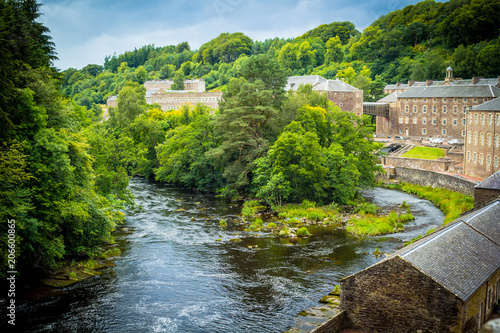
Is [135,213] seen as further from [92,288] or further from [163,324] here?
[163,324]

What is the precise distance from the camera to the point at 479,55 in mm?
82250

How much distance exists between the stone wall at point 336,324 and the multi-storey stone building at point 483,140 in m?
32.5

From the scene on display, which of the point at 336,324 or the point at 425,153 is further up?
the point at 425,153

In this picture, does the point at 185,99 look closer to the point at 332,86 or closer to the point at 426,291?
the point at 332,86

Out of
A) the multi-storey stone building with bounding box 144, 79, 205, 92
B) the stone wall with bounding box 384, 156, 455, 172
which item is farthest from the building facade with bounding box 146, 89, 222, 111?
the stone wall with bounding box 384, 156, 455, 172

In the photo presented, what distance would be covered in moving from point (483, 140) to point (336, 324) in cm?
3537

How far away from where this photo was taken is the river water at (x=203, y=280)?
18.5m

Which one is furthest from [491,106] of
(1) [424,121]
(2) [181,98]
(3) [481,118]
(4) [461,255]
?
(2) [181,98]

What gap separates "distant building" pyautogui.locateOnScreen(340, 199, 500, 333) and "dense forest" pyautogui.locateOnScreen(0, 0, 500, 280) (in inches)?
535

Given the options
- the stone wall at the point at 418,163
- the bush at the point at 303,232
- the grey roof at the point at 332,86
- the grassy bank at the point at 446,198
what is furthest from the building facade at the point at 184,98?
the bush at the point at 303,232

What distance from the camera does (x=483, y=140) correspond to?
145 ft

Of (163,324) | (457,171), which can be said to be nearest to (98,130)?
(163,324)

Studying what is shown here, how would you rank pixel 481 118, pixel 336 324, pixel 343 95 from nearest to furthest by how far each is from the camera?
1. pixel 336 324
2. pixel 481 118
3. pixel 343 95

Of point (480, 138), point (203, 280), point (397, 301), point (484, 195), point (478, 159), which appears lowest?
point (203, 280)
